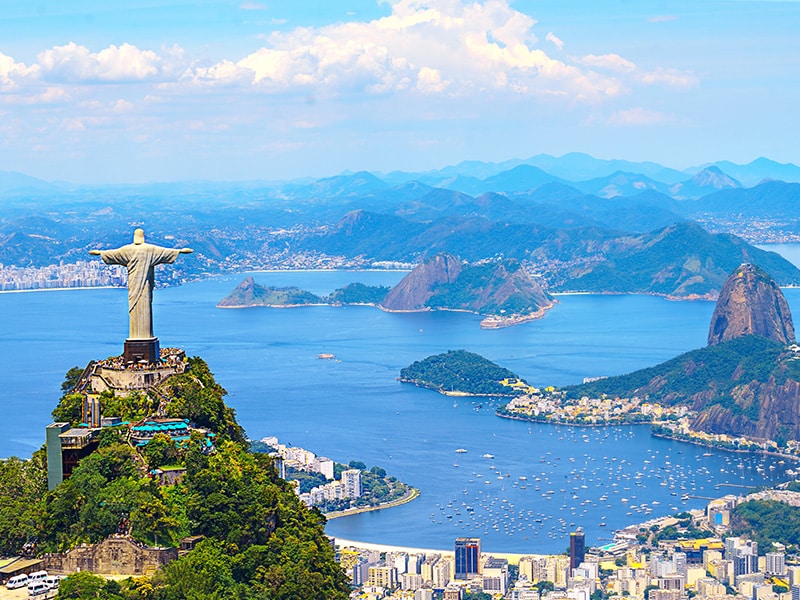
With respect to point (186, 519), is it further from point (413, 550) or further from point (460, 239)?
point (460, 239)

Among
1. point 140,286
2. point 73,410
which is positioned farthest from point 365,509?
point 73,410

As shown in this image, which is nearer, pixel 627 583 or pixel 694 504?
pixel 627 583

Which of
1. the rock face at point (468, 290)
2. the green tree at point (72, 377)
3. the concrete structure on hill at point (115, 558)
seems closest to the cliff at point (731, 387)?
the rock face at point (468, 290)

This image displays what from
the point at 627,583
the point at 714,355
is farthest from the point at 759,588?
the point at 714,355

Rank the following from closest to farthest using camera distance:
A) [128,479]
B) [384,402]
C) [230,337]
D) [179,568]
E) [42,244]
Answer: [179,568]
[128,479]
[384,402]
[230,337]
[42,244]

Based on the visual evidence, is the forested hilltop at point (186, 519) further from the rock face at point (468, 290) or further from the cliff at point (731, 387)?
the rock face at point (468, 290)

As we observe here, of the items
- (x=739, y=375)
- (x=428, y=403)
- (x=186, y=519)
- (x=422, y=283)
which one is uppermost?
(x=422, y=283)

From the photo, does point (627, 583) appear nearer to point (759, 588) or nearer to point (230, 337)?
point (759, 588)
